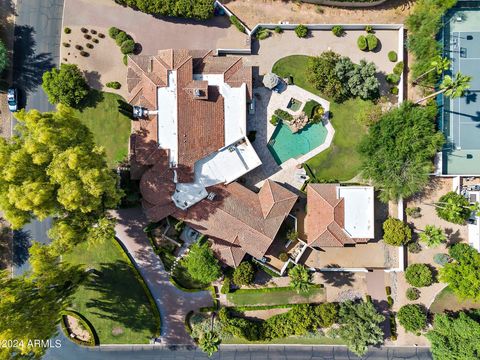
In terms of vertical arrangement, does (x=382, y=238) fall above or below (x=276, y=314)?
above

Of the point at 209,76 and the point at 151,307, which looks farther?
the point at 151,307

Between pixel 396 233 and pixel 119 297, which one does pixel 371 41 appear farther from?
pixel 119 297

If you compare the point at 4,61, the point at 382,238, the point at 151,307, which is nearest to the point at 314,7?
the point at 382,238

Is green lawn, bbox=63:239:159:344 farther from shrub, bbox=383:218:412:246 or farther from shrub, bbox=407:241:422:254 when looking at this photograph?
shrub, bbox=407:241:422:254

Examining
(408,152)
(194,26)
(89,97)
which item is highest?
(194,26)

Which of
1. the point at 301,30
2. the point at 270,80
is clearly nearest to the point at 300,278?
the point at 270,80

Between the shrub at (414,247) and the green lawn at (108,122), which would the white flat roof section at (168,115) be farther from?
the shrub at (414,247)

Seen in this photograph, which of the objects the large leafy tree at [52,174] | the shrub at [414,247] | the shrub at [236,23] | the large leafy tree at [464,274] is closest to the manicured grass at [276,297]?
the shrub at [414,247]

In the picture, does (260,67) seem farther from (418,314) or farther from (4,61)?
(418,314)
